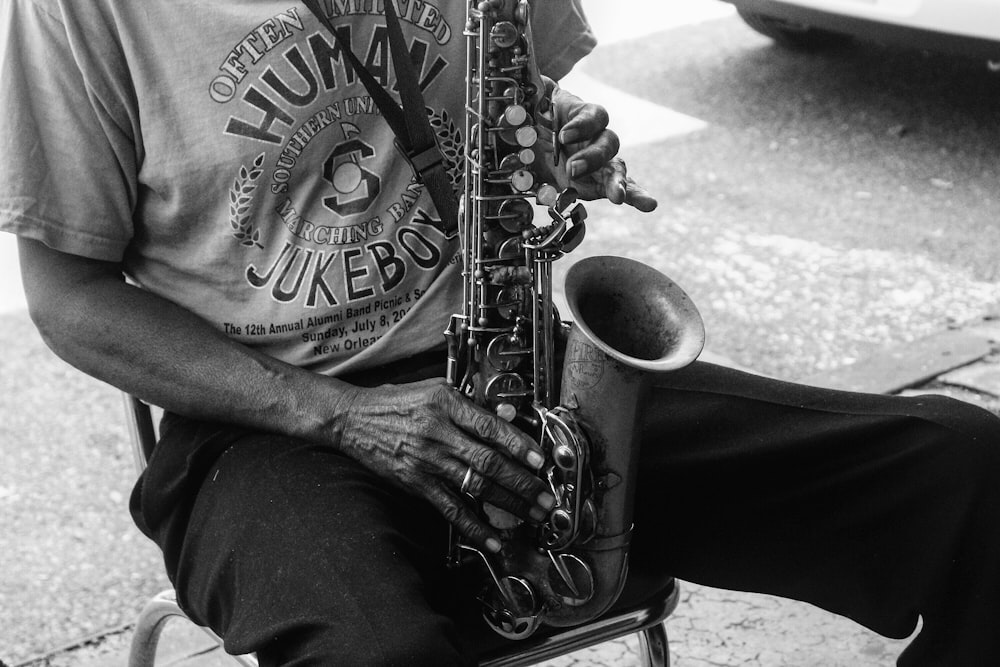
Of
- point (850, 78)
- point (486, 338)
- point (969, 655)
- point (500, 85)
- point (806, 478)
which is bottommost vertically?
point (850, 78)

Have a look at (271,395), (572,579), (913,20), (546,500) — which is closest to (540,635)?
(572,579)

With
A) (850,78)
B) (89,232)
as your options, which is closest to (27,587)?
(89,232)

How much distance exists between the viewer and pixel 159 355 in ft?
6.50

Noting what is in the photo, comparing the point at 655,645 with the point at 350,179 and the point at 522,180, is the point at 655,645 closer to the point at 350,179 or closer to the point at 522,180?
the point at 522,180

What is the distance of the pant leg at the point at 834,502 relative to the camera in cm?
189

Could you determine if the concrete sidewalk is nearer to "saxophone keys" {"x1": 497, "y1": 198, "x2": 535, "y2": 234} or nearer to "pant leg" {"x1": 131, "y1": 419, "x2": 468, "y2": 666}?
"pant leg" {"x1": 131, "y1": 419, "x2": 468, "y2": 666}

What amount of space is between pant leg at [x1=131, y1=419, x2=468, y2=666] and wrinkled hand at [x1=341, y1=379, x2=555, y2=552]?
0.06 metres

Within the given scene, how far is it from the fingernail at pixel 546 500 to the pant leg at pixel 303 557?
0.18m

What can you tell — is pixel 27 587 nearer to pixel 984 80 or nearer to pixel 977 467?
pixel 977 467

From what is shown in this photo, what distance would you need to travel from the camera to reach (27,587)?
122 inches

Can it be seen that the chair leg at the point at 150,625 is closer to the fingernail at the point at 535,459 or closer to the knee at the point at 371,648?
the knee at the point at 371,648

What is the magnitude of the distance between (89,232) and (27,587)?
1.52 metres

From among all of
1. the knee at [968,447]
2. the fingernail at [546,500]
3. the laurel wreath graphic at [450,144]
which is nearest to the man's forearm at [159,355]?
the fingernail at [546,500]

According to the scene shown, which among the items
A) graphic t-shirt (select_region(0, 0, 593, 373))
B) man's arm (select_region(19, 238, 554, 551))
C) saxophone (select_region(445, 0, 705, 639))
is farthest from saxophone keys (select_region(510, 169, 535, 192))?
man's arm (select_region(19, 238, 554, 551))
